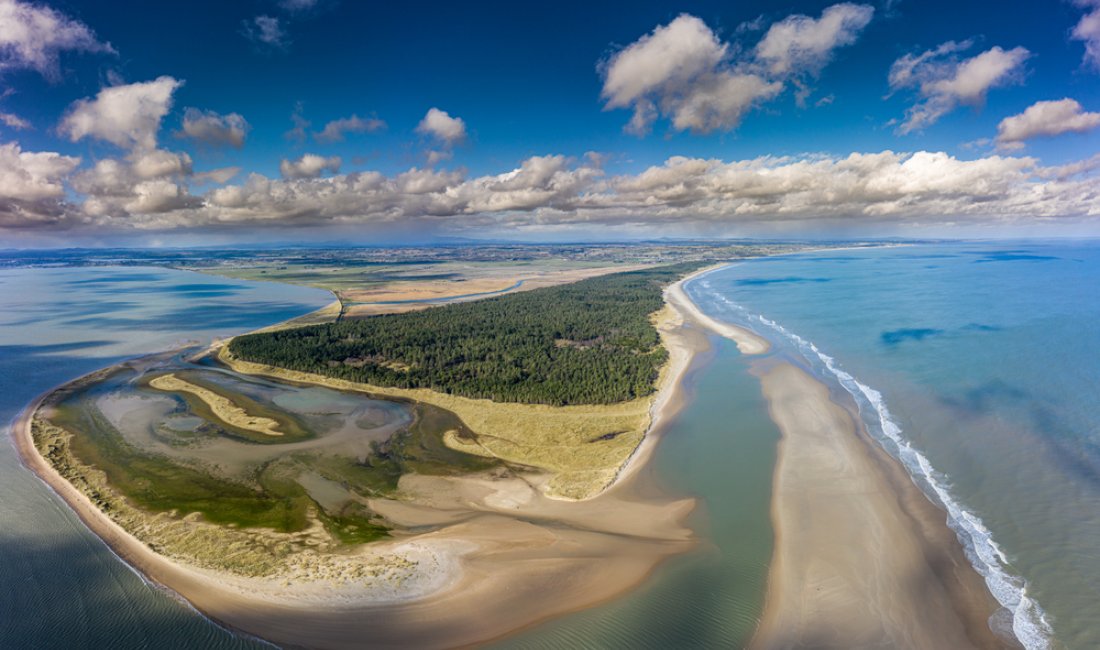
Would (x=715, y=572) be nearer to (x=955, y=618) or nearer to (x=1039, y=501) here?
(x=955, y=618)

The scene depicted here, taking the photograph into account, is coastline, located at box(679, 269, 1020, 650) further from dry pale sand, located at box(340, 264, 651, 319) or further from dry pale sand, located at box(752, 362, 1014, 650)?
dry pale sand, located at box(340, 264, 651, 319)

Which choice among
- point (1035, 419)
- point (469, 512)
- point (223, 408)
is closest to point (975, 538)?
point (1035, 419)

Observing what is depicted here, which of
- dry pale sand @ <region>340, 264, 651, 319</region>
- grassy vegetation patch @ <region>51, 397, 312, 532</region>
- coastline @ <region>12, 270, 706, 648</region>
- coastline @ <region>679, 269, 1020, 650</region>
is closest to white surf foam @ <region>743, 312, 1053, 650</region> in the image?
coastline @ <region>679, 269, 1020, 650</region>

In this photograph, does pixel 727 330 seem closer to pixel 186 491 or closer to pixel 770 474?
pixel 770 474

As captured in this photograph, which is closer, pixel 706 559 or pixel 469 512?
pixel 706 559

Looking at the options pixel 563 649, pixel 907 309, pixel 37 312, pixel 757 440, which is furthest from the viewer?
pixel 37 312

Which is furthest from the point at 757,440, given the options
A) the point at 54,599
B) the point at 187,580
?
the point at 54,599
